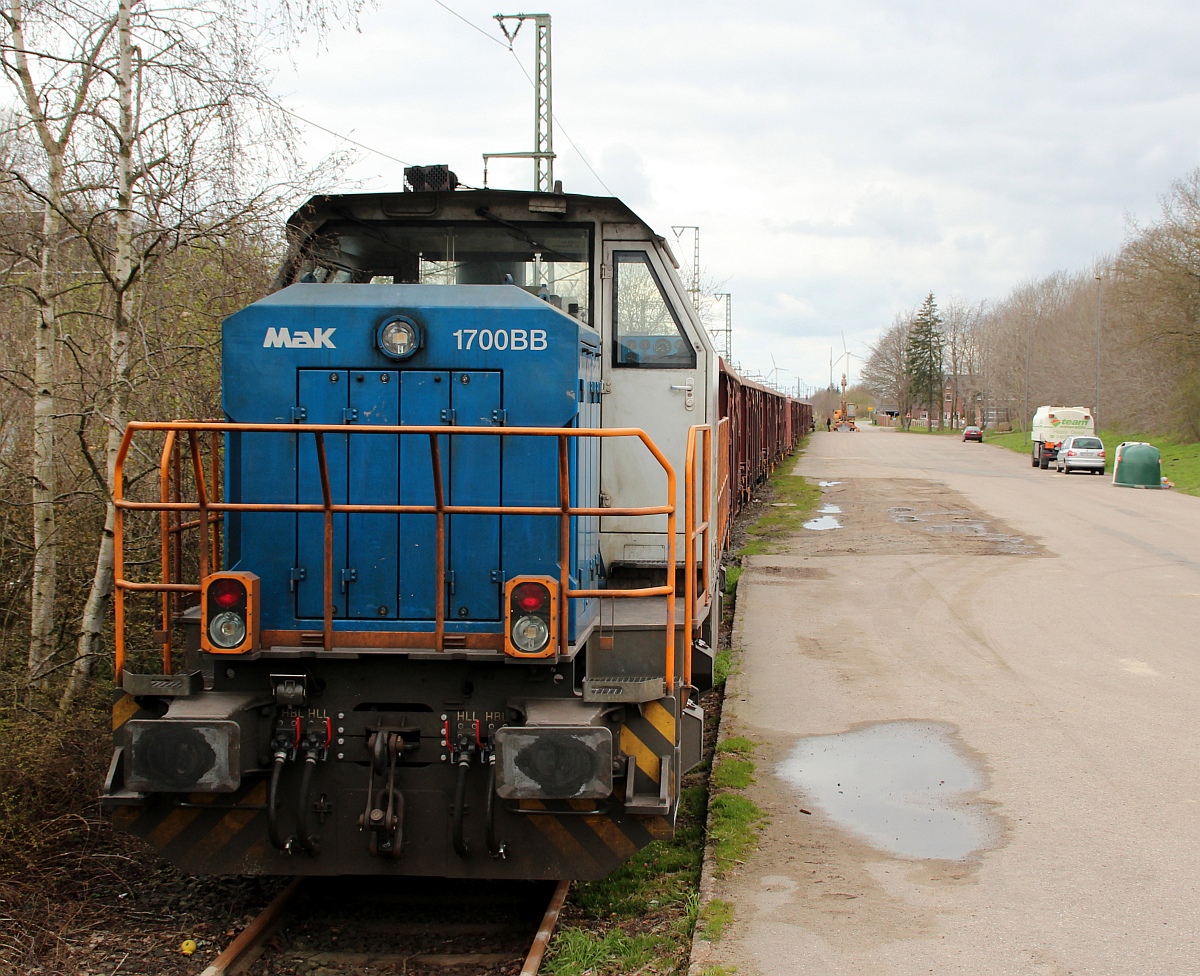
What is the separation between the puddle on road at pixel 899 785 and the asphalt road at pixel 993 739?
7 cm

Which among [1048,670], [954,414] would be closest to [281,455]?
[1048,670]

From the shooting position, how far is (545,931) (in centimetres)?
430

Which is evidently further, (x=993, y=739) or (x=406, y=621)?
(x=993, y=739)

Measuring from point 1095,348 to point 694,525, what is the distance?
56.1 meters

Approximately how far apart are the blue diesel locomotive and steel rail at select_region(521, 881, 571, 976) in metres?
0.24

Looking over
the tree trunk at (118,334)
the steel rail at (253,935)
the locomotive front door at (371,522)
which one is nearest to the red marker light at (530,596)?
the locomotive front door at (371,522)

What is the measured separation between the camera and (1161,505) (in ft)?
76.1

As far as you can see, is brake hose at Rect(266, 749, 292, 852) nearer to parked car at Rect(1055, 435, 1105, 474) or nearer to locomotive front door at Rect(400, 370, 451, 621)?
locomotive front door at Rect(400, 370, 451, 621)

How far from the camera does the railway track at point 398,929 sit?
4.24 m

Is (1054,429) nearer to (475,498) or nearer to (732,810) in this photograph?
(732,810)

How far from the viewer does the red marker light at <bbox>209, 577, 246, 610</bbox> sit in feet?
14.0

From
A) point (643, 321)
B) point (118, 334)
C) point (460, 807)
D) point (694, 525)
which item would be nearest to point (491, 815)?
point (460, 807)

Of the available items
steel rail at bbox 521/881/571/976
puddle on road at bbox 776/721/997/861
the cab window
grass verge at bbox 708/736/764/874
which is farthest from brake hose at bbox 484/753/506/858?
the cab window

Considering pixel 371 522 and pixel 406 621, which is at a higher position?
pixel 371 522
